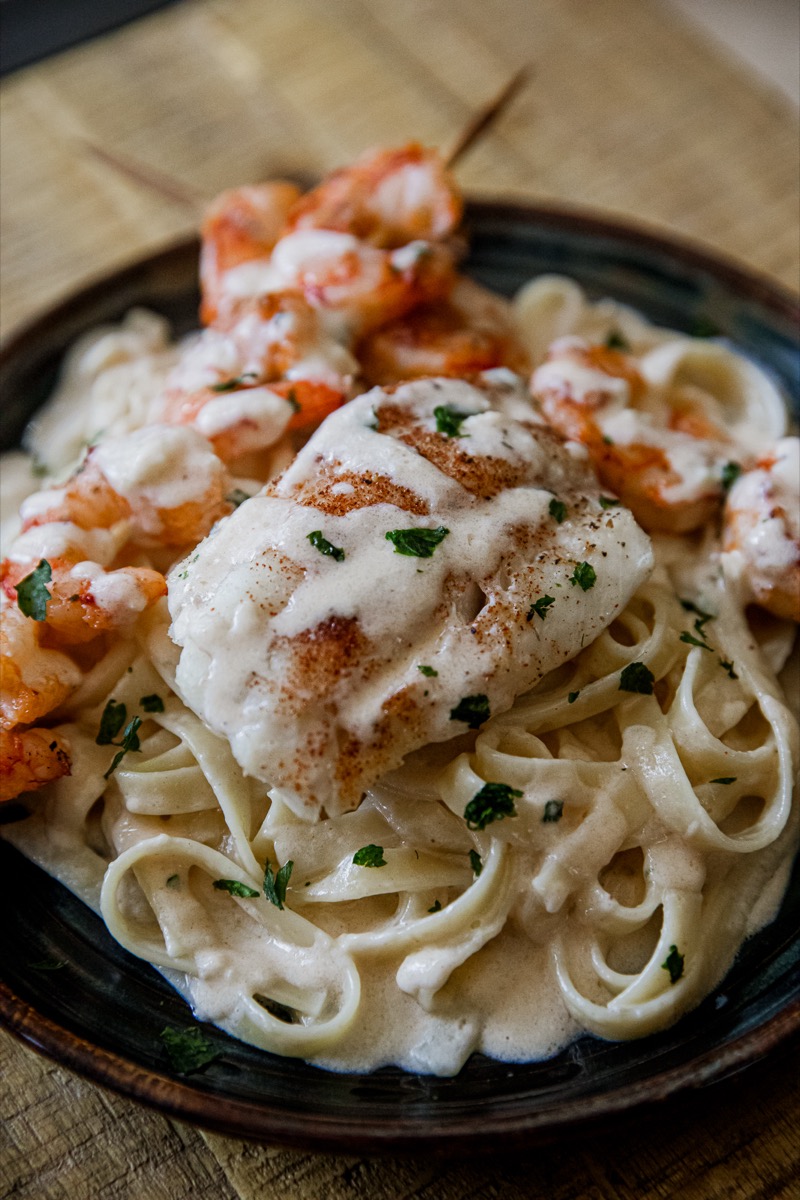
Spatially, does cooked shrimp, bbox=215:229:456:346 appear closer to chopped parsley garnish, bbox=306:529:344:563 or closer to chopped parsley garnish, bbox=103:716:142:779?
chopped parsley garnish, bbox=306:529:344:563

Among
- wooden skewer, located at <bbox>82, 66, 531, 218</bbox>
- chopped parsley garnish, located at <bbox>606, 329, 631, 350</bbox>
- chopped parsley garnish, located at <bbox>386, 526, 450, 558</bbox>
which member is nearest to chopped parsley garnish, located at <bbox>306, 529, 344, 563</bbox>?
chopped parsley garnish, located at <bbox>386, 526, 450, 558</bbox>

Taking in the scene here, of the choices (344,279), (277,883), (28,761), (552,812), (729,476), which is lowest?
(28,761)

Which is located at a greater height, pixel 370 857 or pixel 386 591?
pixel 386 591

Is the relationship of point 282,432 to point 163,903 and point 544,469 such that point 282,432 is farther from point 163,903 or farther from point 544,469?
point 163,903

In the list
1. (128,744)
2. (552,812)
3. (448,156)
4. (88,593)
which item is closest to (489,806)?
(552,812)

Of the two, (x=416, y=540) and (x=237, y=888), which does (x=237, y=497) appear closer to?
(x=416, y=540)

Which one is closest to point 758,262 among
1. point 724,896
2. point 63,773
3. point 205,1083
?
point 724,896

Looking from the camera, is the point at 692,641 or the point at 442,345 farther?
the point at 442,345

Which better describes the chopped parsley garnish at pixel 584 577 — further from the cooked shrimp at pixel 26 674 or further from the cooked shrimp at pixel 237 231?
the cooked shrimp at pixel 237 231
